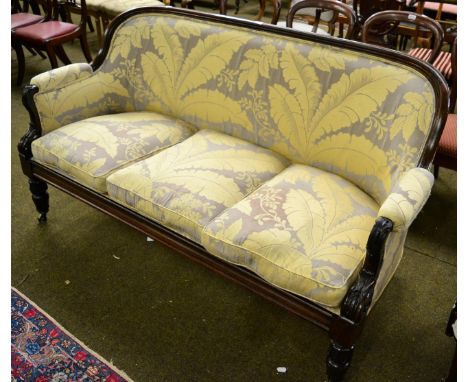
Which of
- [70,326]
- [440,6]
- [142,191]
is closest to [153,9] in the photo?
[142,191]

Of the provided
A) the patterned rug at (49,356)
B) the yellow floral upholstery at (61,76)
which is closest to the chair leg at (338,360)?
the patterned rug at (49,356)

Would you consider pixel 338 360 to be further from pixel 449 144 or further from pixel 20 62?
pixel 20 62

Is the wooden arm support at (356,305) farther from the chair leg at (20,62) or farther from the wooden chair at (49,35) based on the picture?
the chair leg at (20,62)

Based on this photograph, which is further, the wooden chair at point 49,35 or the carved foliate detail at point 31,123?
the wooden chair at point 49,35

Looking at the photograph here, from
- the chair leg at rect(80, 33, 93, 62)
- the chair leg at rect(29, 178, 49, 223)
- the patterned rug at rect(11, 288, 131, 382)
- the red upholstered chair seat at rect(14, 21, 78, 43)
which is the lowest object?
→ the patterned rug at rect(11, 288, 131, 382)

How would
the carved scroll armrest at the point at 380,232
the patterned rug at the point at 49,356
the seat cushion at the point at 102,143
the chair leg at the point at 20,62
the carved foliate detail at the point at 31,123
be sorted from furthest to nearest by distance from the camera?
the chair leg at the point at 20,62 < the carved foliate detail at the point at 31,123 < the seat cushion at the point at 102,143 < the patterned rug at the point at 49,356 < the carved scroll armrest at the point at 380,232

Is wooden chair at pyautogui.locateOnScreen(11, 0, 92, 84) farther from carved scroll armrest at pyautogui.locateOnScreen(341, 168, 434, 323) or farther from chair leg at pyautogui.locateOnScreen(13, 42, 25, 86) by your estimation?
carved scroll armrest at pyautogui.locateOnScreen(341, 168, 434, 323)

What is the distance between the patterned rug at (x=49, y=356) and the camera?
4.25 ft

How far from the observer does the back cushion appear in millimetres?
1348

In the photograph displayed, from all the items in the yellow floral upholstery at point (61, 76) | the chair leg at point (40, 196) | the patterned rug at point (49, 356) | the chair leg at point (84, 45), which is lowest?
the patterned rug at point (49, 356)

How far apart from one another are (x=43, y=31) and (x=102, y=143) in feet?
5.85

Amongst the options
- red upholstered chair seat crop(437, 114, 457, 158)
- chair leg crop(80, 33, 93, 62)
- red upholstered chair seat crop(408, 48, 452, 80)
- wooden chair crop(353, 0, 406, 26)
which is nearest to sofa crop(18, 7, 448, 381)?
red upholstered chair seat crop(437, 114, 457, 158)

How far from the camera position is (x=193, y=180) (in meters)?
1.42

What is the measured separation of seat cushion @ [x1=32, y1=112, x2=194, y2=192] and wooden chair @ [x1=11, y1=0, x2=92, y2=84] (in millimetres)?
1413
